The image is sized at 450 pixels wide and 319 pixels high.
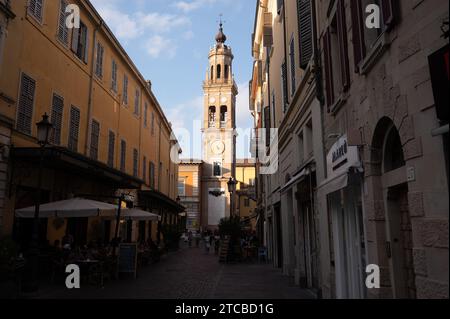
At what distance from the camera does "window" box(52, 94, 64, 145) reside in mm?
14562

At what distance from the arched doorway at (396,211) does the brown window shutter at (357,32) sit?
1291 mm

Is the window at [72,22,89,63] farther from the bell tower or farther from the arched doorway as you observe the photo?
the bell tower

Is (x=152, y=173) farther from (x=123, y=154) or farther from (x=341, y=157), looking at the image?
(x=341, y=157)

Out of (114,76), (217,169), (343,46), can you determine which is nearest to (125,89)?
(114,76)

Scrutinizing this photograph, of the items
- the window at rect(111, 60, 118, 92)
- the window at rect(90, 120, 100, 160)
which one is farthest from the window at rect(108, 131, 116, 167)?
the window at rect(111, 60, 118, 92)

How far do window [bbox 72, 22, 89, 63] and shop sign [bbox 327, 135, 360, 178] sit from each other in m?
12.4

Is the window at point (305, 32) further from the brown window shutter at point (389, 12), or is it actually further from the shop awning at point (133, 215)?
the shop awning at point (133, 215)

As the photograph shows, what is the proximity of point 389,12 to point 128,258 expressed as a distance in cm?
1136

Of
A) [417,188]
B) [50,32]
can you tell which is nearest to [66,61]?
[50,32]

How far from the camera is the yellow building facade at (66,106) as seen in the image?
1187 cm

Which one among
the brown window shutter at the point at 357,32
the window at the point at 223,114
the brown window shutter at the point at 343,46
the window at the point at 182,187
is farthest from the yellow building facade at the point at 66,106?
the window at the point at 182,187

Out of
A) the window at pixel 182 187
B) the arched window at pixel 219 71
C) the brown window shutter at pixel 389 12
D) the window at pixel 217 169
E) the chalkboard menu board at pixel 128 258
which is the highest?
the arched window at pixel 219 71

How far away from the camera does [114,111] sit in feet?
69.1

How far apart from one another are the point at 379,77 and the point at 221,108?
185 ft
